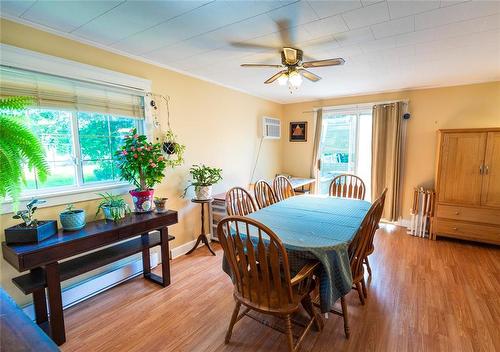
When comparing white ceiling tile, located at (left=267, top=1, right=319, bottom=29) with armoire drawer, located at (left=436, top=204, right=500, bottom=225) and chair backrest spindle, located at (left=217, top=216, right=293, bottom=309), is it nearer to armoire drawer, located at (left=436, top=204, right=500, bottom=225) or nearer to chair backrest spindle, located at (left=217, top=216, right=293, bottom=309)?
chair backrest spindle, located at (left=217, top=216, right=293, bottom=309)

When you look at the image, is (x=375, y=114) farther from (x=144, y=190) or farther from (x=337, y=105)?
(x=144, y=190)

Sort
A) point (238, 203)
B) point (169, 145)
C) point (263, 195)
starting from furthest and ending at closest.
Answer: point (263, 195) < point (169, 145) < point (238, 203)

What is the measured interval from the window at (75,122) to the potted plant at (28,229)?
255 millimetres

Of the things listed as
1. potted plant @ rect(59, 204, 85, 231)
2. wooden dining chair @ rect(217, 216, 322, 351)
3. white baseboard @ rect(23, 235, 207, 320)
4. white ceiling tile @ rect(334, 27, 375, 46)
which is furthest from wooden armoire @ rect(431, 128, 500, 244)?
potted plant @ rect(59, 204, 85, 231)

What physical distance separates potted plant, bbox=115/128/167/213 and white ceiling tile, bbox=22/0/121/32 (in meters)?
0.93

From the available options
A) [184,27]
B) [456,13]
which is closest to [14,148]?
[184,27]

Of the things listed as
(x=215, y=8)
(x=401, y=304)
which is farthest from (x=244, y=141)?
(x=401, y=304)

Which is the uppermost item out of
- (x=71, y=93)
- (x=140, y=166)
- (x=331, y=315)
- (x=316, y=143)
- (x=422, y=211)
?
(x=71, y=93)

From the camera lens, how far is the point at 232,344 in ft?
5.74

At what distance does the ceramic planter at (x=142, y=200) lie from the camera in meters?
2.40

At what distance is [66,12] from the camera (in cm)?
173

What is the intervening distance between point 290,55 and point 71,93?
1908 mm

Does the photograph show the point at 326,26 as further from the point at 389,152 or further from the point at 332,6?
the point at 389,152

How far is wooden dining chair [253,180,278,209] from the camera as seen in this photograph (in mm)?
2980
